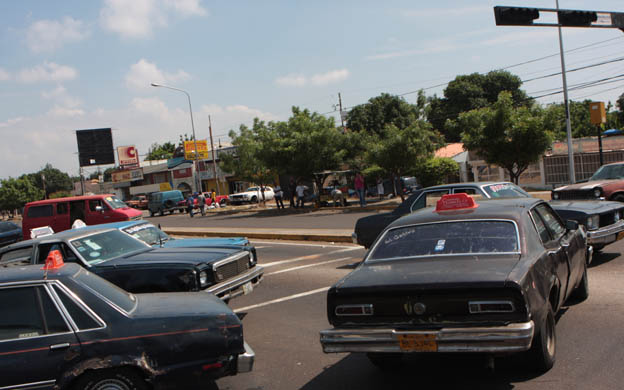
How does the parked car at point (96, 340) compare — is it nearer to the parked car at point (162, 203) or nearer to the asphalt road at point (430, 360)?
the asphalt road at point (430, 360)

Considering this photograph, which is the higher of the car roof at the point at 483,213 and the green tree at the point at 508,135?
the green tree at the point at 508,135

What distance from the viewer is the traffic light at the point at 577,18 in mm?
15594

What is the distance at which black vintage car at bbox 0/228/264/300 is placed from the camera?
726 centimetres

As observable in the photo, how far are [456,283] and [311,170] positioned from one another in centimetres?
2915

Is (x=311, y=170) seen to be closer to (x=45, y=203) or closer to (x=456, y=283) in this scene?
(x=45, y=203)

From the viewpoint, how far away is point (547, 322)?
4918mm

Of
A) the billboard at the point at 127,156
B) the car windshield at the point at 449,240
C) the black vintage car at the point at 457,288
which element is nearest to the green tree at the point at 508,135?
the black vintage car at the point at 457,288

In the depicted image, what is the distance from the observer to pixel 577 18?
51.6 feet

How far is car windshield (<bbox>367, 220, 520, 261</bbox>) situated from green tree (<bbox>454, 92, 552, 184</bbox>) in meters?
20.9

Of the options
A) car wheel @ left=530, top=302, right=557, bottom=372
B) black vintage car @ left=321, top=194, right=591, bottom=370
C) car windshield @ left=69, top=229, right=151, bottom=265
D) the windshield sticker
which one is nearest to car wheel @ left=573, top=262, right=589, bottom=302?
black vintage car @ left=321, top=194, right=591, bottom=370

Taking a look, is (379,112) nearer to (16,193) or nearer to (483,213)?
(483,213)

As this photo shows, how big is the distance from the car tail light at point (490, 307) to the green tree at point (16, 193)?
10691 cm

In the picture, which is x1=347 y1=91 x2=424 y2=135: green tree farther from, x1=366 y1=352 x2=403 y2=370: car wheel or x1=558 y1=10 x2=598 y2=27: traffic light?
x1=366 y1=352 x2=403 y2=370: car wheel

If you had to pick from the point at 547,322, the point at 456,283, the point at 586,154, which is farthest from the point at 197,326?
the point at 586,154
